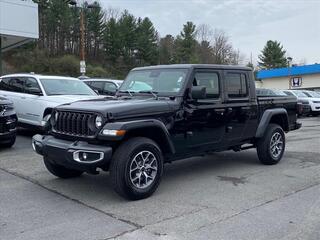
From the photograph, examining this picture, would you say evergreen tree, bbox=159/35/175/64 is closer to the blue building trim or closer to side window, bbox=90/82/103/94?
the blue building trim

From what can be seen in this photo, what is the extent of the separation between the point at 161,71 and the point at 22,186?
2859mm

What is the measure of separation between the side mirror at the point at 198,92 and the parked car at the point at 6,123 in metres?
4.68

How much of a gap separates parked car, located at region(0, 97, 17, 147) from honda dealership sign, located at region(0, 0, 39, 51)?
9572 mm

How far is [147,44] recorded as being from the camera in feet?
219

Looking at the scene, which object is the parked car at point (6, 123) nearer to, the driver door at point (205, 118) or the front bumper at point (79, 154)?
the front bumper at point (79, 154)

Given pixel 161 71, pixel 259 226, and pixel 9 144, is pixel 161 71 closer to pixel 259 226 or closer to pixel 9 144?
pixel 259 226

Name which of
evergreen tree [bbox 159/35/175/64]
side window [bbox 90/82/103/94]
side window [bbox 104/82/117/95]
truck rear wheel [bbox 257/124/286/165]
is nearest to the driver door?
truck rear wheel [bbox 257/124/286/165]

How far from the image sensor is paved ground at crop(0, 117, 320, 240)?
4555mm

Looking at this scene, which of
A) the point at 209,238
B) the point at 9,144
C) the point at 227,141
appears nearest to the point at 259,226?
the point at 209,238

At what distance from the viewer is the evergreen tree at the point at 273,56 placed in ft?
265

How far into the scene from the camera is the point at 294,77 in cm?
5022

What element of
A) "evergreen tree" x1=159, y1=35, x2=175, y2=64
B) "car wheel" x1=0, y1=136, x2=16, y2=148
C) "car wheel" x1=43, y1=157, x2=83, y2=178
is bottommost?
"car wheel" x1=43, y1=157, x2=83, y2=178

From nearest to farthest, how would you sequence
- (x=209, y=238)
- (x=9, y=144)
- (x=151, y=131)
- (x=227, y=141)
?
(x=209, y=238) < (x=151, y=131) < (x=227, y=141) < (x=9, y=144)

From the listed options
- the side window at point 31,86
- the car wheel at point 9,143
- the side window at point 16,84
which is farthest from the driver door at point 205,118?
the side window at point 16,84
